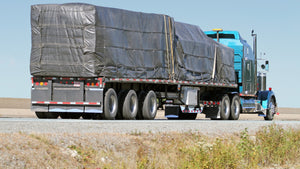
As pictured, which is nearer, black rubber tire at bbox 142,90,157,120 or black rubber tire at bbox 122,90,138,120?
black rubber tire at bbox 122,90,138,120

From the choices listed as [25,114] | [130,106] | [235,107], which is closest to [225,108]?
[235,107]

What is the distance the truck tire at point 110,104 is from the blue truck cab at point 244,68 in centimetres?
1022

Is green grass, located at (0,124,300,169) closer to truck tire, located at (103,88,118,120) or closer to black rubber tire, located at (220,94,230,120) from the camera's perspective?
truck tire, located at (103,88,118,120)

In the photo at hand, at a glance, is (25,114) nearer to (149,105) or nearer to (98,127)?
(149,105)

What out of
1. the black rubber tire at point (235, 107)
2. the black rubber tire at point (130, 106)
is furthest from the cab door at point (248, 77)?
the black rubber tire at point (130, 106)

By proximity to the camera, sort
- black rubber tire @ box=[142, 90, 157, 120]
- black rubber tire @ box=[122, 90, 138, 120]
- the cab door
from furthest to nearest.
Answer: the cab door < black rubber tire @ box=[142, 90, 157, 120] < black rubber tire @ box=[122, 90, 138, 120]

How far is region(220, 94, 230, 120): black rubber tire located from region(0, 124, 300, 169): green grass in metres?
16.0

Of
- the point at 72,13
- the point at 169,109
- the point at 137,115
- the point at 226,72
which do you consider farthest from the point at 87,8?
the point at 226,72

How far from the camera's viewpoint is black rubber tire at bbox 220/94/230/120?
29317mm

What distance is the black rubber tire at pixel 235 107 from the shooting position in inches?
1184

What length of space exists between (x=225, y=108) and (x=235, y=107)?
107cm

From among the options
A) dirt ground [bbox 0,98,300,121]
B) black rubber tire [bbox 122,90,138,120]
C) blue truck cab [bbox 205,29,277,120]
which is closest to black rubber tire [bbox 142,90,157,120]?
black rubber tire [bbox 122,90,138,120]

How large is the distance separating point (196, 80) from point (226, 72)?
2891 millimetres

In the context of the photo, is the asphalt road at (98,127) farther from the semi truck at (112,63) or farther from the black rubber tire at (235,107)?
the black rubber tire at (235,107)
